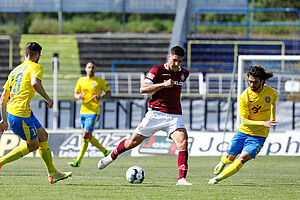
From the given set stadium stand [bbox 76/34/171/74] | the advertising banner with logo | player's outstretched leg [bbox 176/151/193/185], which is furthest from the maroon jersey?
stadium stand [bbox 76/34/171/74]

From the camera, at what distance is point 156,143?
1542cm

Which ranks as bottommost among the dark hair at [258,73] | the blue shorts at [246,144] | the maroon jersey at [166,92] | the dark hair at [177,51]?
the blue shorts at [246,144]

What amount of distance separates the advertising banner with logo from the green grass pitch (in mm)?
1166

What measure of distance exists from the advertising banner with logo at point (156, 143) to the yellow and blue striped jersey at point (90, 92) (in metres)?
2.47

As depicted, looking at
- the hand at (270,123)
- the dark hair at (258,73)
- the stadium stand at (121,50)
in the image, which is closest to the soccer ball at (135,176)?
the hand at (270,123)

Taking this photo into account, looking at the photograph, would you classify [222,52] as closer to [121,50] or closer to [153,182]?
[121,50]

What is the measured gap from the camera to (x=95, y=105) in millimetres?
12727

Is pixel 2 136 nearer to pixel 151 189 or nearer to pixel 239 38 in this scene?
pixel 151 189

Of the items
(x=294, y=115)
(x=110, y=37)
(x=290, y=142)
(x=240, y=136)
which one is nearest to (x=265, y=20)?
(x=110, y=37)

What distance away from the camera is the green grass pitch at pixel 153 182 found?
Result: 24.0 ft

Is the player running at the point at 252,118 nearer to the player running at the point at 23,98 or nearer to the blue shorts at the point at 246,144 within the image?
the blue shorts at the point at 246,144

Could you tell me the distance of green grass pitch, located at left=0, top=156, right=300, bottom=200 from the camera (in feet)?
24.0

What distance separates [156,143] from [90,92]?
324cm

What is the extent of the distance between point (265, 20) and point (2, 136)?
71.8 feet
